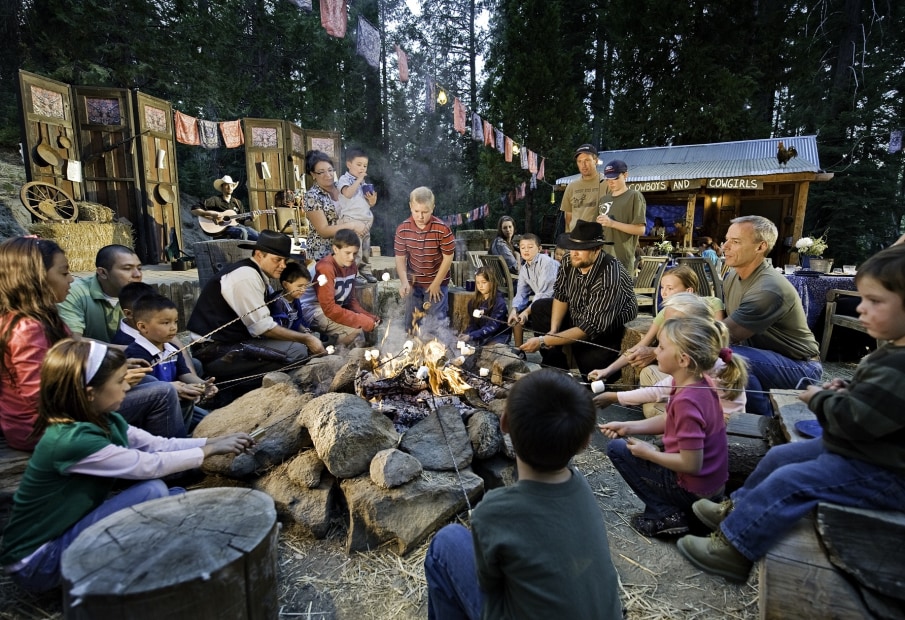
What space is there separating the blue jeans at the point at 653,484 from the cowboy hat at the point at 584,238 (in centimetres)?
247

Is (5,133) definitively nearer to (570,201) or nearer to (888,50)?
(570,201)

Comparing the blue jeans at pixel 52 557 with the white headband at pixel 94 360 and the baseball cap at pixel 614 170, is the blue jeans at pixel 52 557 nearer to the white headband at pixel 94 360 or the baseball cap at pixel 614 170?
the white headband at pixel 94 360

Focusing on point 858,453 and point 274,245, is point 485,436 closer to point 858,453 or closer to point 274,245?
point 858,453

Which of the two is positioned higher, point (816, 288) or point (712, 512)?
point (816, 288)

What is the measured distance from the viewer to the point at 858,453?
185cm

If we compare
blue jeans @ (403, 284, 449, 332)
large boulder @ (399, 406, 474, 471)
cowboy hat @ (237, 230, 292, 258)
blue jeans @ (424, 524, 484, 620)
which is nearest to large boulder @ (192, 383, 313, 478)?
large boulder @ (399, 406, 474, 471)

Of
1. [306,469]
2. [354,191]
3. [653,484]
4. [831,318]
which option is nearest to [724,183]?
[831,318]

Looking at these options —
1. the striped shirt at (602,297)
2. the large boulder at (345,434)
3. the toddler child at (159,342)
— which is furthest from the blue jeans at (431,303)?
the large boulder at (345,434)

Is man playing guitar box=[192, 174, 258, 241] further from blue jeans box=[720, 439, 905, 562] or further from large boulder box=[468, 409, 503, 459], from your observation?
blue jeans box=[720, 439, 905, 562]

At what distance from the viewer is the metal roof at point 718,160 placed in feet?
44.4

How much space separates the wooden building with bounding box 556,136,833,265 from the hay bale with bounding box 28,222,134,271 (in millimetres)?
13490

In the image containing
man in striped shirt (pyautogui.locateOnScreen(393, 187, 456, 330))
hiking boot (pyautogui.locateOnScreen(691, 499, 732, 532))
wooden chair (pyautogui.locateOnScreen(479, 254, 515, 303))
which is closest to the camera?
hiking boot (pyautogui.locateOnScreen(691, 499, 732, 532))

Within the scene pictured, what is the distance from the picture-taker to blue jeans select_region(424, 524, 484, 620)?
1.71 metres

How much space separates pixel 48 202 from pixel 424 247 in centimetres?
760
